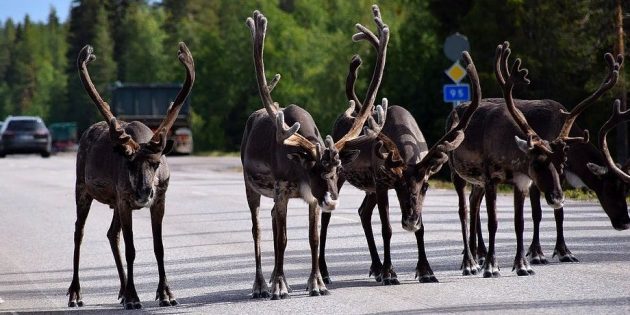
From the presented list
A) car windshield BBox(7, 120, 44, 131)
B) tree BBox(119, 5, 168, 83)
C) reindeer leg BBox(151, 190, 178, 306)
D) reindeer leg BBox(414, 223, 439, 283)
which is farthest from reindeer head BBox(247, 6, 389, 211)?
tree BBox(119, 5, 168, 83)

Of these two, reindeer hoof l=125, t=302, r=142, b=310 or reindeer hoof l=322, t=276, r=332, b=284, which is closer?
reindeer hoof l=125, t=302, r=142, b=310

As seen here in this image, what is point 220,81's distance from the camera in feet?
280

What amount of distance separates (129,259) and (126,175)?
2.35ft

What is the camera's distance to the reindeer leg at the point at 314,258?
11773 mm

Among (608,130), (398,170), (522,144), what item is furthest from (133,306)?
(608,130)

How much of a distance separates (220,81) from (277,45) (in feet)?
17.9

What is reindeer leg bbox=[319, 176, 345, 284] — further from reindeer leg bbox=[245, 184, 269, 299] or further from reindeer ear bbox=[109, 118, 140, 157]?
reindeer ear bbox=[109, 118, 140, 157]

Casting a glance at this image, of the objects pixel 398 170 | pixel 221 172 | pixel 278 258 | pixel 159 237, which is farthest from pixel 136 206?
pixel 221 172

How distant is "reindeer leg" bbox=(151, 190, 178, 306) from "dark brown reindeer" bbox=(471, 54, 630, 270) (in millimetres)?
3553

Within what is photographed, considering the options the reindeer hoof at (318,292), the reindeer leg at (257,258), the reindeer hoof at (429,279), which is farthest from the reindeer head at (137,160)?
the reindeer hoof at (429,279)

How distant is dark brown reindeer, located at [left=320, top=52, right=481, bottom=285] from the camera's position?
1219 cm

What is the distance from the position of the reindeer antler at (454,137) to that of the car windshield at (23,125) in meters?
45.1

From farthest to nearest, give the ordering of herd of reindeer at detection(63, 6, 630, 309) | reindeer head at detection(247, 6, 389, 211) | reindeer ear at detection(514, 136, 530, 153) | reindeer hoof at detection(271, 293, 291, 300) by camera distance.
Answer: reindeer ear at detection(514, 136, 530, 153) → reindeer hoof at detection(271, 293, 291, 300) → herd of reindeer at detection(63, 6, 630, 309) → reindeer head at detection(247, 6, 389, 211)

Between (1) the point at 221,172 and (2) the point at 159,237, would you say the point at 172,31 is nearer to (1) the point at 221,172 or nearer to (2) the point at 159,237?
(1) the point at 221,172
